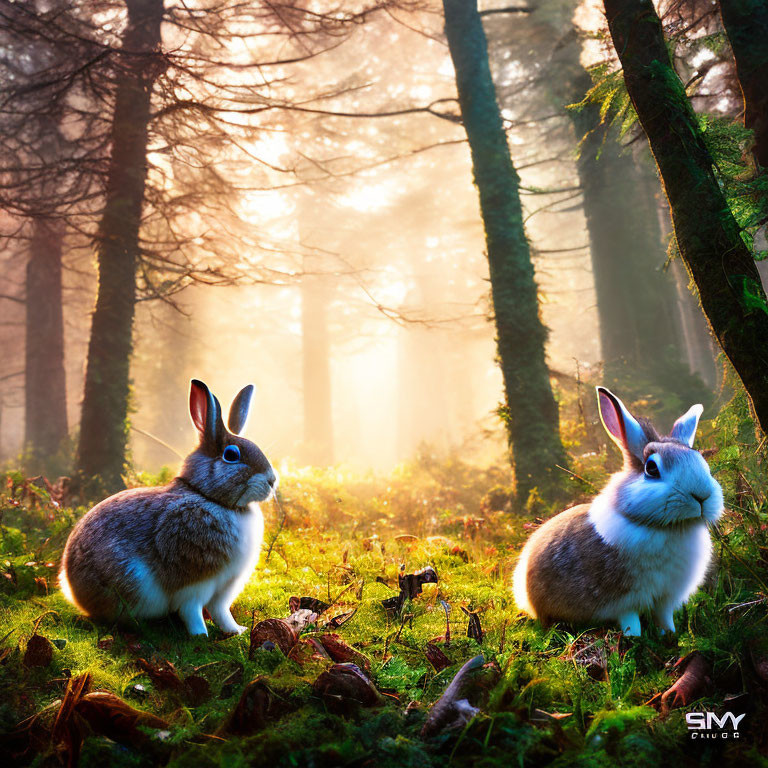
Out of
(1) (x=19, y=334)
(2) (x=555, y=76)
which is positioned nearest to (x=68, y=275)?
(1) (x=19, y=334)

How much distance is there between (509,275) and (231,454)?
534cm

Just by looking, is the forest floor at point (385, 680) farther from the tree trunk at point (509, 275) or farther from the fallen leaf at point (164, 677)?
the tree trunk at point (509, 275)

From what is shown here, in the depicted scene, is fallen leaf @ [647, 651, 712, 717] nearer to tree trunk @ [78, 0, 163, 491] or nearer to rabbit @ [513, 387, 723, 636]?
rabbit @ [513, 387, 723, 636]

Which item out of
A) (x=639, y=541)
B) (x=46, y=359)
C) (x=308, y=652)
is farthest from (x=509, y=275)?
(x=46, y=359)

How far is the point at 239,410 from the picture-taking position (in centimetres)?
350

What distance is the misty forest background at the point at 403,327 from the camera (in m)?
1.95

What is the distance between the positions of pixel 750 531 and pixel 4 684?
3.86 metres

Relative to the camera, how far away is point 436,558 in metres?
4.54

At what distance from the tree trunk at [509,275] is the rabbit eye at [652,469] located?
13.3ft

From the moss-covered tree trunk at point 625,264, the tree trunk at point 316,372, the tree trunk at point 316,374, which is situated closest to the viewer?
the moss-covered tree trunk at point 625,264

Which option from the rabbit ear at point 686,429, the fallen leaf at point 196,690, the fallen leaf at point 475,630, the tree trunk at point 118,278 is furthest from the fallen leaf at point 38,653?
the tree trunk at point 118,278

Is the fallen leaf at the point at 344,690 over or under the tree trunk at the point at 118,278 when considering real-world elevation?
under

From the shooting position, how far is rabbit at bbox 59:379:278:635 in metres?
2.89

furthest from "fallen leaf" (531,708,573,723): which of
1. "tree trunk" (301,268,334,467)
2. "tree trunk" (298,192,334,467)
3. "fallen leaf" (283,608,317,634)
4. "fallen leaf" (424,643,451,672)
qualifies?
"tree trunk" (301,268,334,467)
